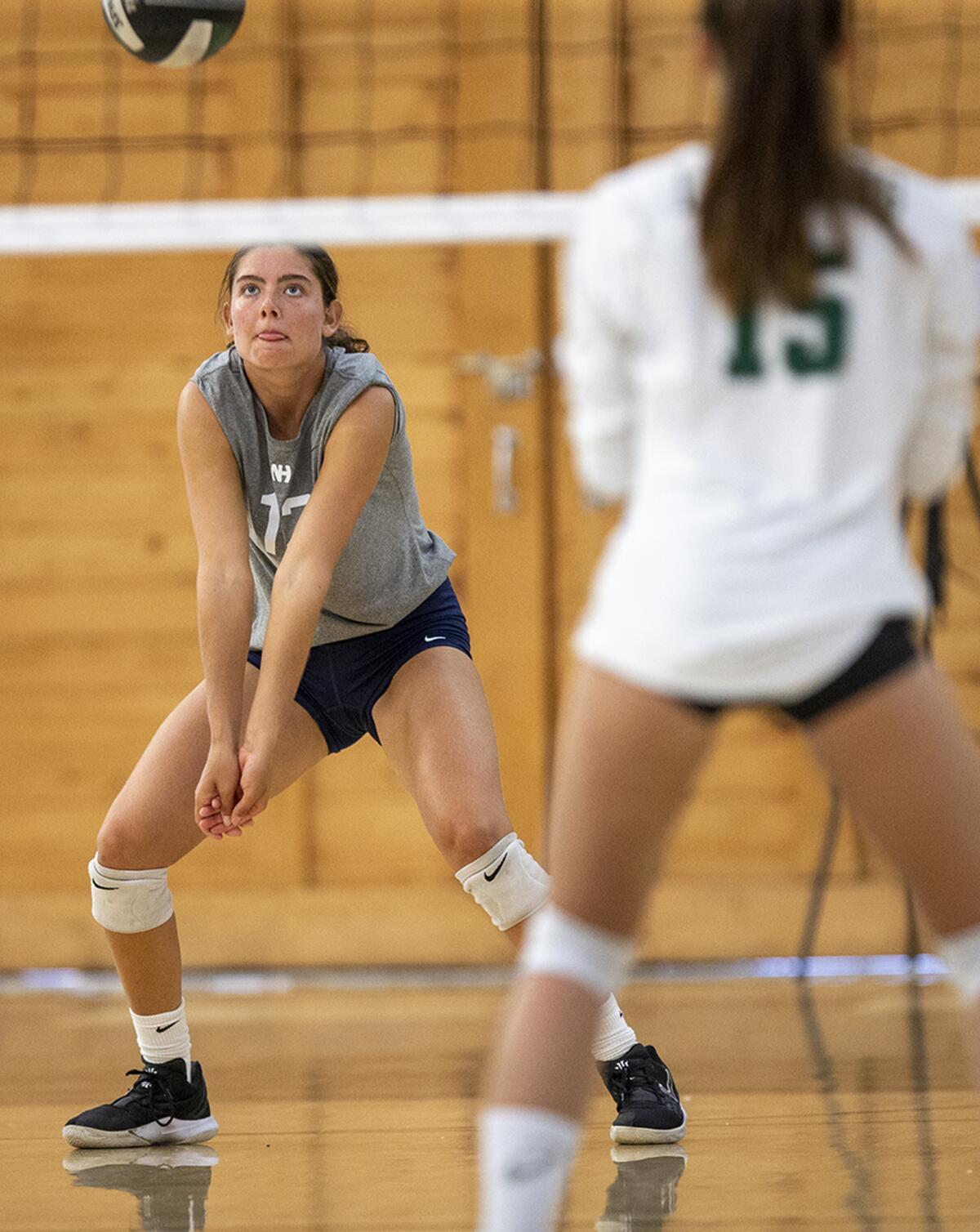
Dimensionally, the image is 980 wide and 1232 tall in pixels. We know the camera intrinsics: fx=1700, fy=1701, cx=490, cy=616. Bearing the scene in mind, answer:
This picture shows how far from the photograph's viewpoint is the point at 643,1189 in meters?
2.39

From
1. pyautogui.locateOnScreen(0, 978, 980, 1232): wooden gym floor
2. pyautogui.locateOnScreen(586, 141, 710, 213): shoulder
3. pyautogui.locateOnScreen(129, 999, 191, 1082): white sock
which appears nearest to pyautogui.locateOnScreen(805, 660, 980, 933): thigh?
pyautogui.locateOnScreen(586, 141, 710, 213): shoulder

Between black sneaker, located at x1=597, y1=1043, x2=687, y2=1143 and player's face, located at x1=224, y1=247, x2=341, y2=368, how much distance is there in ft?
3.95

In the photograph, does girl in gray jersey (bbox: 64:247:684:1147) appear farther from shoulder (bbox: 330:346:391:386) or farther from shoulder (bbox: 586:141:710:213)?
shoulder (bbox: 586:141:710:213)

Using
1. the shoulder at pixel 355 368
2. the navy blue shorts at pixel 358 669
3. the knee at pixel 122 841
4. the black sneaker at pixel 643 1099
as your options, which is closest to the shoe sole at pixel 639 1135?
the black sneaker at pixel 643 1099

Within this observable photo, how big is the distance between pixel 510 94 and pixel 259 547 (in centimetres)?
240

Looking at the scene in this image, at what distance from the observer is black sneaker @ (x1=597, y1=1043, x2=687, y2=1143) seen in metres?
2.62

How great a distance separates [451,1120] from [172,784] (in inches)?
30.7

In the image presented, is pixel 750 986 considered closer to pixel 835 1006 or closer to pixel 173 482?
pixel 835 1006

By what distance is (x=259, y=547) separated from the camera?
8.77 feet

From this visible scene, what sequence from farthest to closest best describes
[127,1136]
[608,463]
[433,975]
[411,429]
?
1. [411,429]
2. [433,975]
3. [127,1136]
4. [608,463]

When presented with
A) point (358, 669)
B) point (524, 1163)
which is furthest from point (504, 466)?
point (524, 1163)

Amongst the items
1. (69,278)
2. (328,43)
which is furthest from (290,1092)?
(328,43)

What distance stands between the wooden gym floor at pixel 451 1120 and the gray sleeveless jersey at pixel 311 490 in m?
0.82

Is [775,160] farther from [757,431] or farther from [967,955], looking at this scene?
[967,955]
